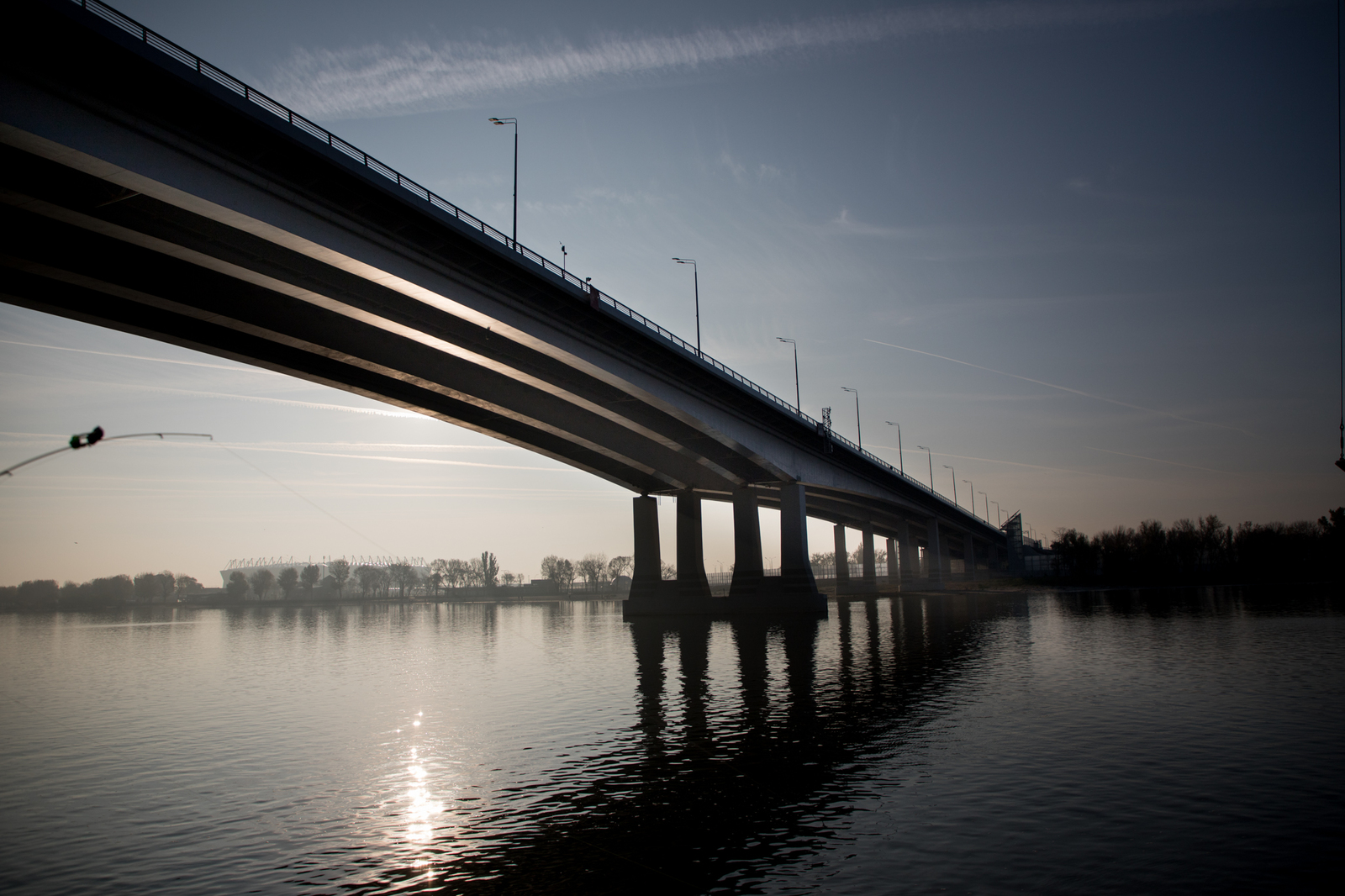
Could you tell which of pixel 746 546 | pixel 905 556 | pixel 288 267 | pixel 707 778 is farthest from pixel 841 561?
pixel 707 778

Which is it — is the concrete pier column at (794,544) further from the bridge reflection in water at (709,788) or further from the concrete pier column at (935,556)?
the concrete pier column at (935,556)

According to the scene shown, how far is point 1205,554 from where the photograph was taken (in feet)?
525

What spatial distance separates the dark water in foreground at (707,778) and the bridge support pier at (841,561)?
95.3m

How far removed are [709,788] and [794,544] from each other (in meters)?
56.2

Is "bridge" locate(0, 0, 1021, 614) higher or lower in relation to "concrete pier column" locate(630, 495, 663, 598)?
higher

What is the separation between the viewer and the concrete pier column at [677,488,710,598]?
71.2 metres

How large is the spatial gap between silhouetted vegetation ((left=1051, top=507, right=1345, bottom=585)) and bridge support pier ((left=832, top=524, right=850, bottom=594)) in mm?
34376

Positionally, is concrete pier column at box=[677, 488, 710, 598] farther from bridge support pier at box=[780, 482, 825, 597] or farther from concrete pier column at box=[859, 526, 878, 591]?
concrete pier column at box=[859, 526, 878, 591]

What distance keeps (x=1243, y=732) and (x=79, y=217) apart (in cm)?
3341

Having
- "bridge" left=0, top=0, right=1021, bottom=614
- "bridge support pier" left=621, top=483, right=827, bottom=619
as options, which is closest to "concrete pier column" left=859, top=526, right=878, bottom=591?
"bridge support pier" left=621, top=483, right=827, bottom=619

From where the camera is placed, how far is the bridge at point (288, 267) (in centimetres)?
2203

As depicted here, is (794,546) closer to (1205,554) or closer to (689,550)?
(689,550)

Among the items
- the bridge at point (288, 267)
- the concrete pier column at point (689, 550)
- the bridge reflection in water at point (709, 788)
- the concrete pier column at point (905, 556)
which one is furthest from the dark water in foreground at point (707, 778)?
the concrete pier column at point (905, 556)

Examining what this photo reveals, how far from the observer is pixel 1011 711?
62.8 feet
